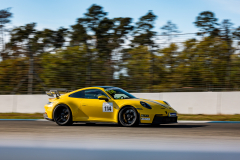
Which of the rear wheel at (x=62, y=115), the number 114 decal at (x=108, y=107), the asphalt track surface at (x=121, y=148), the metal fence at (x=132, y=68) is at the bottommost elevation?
the asphalt track surface at (x=121, y=148)

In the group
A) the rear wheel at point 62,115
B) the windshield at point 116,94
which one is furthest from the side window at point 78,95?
the windshield at point 116,94

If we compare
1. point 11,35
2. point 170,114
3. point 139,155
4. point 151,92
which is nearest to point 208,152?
point 139,155

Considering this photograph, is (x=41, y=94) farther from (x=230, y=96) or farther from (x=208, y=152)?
(x=208, y=152)

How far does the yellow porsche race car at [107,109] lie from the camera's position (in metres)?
8.77

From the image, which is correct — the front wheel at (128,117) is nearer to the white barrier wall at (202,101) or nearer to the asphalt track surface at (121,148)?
the asphalt track surface at (121,148)

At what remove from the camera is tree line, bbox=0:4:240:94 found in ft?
45.3

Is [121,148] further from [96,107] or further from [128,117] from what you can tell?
[96,107]

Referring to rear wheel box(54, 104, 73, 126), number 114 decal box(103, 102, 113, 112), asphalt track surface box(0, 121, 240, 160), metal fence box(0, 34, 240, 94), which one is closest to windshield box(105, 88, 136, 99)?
number 114 decal box(103, 102, 113, 112)

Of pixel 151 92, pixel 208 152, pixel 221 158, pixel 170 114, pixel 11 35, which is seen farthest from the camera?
pixel 11 35

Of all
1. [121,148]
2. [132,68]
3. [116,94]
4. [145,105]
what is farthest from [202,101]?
[121,148]

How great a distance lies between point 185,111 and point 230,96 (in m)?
1.88

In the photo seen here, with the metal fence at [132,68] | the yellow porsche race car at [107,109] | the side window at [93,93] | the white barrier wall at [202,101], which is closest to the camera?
the yellow porsche race car at [107,109]

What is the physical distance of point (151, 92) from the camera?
47.0 feet

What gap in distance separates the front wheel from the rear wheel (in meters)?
1.66
